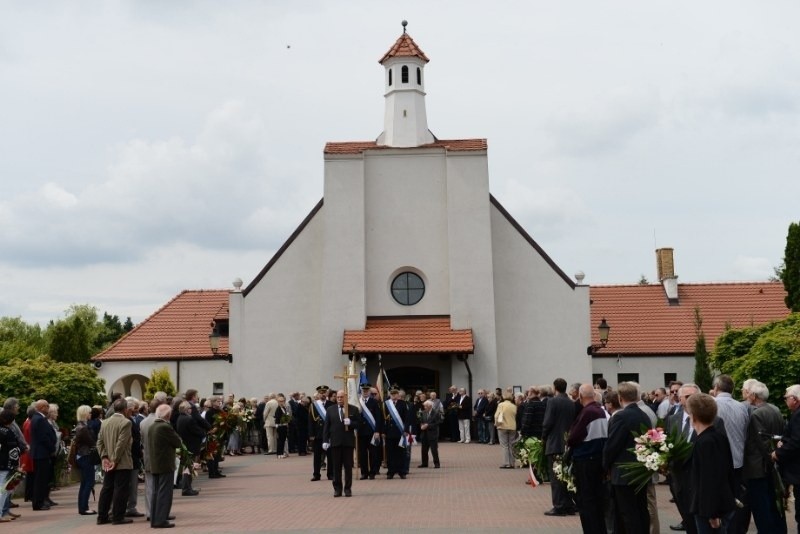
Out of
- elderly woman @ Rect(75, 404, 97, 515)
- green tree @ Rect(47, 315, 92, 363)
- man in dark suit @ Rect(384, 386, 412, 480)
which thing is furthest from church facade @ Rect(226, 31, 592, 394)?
elderly woman @ Rect(75, 404, 97, 515)

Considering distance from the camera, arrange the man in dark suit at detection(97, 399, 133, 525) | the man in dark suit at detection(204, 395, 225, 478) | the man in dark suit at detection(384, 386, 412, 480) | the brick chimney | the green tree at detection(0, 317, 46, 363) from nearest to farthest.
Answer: the man in dark suit at detection(97, 399, 133, 525), the man in dark suit at detection(384, 386, 412, 480), the man in dark suit at detection(204, 395, 225, 478), the brick chimney, the green tree at detection(0, 317, 46, 363)

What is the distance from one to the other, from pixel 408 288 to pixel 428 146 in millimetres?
5397

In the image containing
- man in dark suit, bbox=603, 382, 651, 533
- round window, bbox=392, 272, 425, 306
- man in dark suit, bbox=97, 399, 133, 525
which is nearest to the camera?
man in dark suit, bbox=603, 382, 651, 533

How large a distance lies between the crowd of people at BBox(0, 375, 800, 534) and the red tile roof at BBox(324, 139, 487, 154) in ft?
41.1

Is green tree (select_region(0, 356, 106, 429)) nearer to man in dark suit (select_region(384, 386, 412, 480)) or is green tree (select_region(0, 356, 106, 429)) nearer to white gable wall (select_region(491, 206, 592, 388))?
man in dark suit (select_region(384, 386, 412, 480))

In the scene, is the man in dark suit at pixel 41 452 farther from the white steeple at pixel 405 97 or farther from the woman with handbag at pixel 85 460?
the white steeple at pixel 405 97

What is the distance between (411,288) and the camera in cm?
3534

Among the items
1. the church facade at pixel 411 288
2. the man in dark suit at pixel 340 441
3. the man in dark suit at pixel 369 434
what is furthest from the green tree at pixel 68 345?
the man in dark suit at pixel 340 441

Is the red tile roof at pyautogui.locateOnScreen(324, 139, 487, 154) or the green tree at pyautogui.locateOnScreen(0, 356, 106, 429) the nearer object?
the green tree at pyautogui.locateOnScreen(0, 356, 106, 429)

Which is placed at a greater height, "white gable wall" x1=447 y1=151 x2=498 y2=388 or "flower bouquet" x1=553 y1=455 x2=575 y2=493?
"white gable wall" x1=447 y1=151 x2=498 y2=388

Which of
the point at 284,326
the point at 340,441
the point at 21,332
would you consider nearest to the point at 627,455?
the point at 340,441

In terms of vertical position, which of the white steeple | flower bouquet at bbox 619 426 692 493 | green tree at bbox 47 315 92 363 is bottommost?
flower bouquet at bbox 619 426 692 493

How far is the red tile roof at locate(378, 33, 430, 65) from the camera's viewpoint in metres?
37.9

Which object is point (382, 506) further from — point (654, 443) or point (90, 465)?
point (654, 443)
